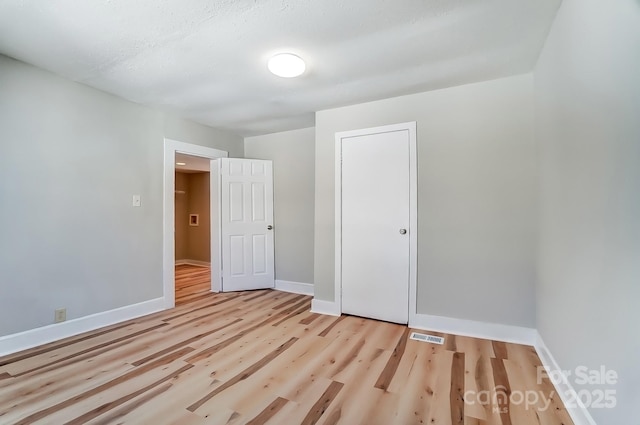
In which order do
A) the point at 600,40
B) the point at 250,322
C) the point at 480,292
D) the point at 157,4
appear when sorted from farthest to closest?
the point at 250,322 → the point at 480,292 → the point at 157,4 → the point at 600,40

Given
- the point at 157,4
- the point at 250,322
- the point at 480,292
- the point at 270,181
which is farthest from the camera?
the point at 270,181

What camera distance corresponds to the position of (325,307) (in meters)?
3.25

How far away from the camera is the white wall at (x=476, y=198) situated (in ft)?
7.96

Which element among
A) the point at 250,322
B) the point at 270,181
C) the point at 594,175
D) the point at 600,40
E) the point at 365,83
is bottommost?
the point at 250,322

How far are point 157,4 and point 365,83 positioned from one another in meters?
1.69

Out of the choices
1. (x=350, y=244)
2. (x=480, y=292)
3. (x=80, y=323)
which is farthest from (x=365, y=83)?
(x=80, y=323)

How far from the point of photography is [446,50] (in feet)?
6.88

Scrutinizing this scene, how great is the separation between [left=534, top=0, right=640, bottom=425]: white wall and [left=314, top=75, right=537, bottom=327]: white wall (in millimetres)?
473

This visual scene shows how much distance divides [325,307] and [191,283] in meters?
2.60

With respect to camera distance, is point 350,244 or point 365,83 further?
point 350,244

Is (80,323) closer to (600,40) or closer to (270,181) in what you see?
(270,181)

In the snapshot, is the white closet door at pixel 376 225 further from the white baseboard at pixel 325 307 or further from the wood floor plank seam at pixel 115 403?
the wood floor plank seam at pixel 115 403

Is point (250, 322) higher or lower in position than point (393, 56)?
lower

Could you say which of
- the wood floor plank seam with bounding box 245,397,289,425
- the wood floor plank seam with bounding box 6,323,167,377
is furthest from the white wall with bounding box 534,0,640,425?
the wood floor plank seam with bounding box 6,323,167,377
